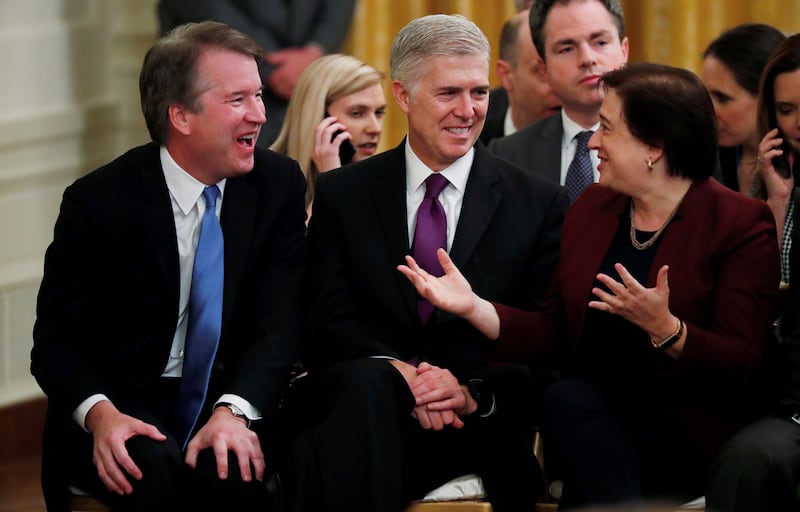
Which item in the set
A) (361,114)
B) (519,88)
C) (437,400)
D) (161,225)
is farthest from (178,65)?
(519,88)

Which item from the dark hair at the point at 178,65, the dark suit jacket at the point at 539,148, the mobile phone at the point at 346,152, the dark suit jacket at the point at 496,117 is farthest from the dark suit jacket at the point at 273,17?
the dark hair at the point at 178,65

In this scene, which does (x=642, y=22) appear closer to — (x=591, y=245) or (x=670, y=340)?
(x=591, y=245)

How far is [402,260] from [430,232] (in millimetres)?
99

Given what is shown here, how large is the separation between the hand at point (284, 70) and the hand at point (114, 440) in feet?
8.04

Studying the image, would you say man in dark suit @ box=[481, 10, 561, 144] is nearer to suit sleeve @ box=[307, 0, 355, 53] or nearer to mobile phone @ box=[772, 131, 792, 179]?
suit sleeve @ box=[307, 0, 355, 53]

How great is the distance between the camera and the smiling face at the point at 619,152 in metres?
3.42

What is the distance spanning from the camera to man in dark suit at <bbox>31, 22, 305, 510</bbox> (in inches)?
135

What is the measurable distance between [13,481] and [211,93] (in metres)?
2.07

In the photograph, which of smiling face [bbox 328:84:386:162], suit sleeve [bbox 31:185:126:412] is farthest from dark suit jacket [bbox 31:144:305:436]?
smiling face [bbox 328:84:386:162]

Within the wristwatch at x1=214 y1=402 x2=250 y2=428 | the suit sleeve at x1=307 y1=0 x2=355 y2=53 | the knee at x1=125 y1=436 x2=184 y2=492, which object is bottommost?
the knee at x1=125 y1=436 x2=184 y2=492

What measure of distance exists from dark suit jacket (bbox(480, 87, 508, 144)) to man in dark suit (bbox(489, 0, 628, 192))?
593 millimetres

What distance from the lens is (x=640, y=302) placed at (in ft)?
10.4

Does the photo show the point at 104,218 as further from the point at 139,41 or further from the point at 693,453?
the point at 139,41

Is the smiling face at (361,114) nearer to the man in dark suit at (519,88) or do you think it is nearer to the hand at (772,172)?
the man in dark suit at (519,88)
